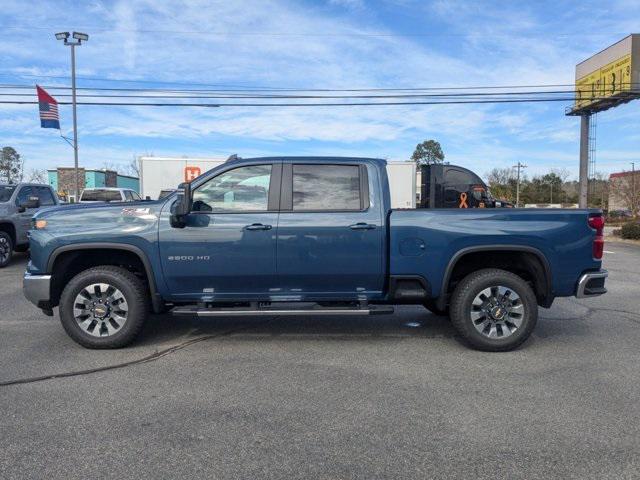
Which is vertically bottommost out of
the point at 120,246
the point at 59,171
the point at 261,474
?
the point at 261,474

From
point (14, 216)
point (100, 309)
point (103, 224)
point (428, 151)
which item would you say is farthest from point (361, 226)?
point (428, 151)

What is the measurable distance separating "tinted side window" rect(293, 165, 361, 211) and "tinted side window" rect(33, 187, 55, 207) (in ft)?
31.5

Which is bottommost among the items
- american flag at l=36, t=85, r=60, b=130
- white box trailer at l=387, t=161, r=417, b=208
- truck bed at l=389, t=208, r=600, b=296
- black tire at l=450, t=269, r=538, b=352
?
black tire at l=450, t=269, r=538, b=352

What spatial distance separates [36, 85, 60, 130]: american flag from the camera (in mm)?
23188

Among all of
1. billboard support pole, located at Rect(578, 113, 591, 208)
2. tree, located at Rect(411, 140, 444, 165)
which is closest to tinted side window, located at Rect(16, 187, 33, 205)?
billboard support pole, located at Rect(578, 113, 591, 208)

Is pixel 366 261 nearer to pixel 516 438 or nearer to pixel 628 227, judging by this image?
pixel 516 438

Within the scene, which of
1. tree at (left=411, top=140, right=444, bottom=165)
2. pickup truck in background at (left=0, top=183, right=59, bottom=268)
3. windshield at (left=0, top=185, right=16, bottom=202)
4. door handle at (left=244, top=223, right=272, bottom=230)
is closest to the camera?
door handle at (left=244, top=223, right=272, bottom=230)

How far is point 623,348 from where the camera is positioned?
217 inches

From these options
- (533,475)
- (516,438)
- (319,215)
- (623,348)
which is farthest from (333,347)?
(623,348)

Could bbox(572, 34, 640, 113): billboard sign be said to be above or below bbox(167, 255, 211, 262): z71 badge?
above

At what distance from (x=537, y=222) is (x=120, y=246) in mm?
4212

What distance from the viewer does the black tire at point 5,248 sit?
11461mm

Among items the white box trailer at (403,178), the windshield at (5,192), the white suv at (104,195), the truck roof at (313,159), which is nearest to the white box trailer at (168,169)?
the white suv at (104,195)

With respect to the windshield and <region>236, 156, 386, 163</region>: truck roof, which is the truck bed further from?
the windshield
